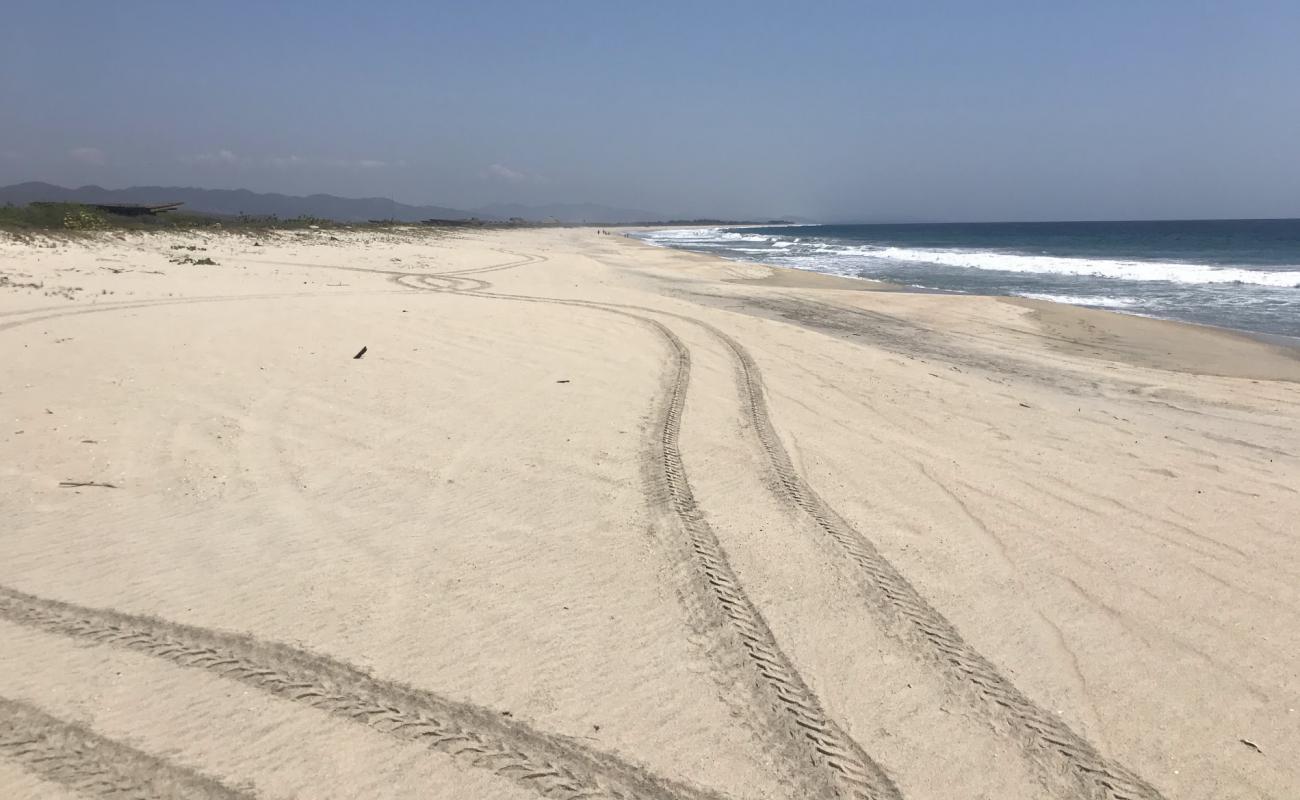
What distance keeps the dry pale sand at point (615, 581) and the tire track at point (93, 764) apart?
1 centimetres

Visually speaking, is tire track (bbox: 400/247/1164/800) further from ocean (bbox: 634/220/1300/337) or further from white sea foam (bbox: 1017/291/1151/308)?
white sea foam (bbox: 1017/291/1151/308)

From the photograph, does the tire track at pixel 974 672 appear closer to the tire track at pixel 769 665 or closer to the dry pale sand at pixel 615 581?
the dry pale sand at pixel 615 581

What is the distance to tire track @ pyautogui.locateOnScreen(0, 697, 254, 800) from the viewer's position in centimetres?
241

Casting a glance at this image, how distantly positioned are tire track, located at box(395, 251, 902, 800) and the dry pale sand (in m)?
0.01

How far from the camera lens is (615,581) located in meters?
3.86

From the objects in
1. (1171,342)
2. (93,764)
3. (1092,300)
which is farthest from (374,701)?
(1092,300)

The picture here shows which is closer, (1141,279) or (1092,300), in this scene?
(1092,300)

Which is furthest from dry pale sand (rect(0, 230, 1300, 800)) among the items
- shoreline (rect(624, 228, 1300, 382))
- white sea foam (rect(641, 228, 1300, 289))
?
white sea foam (rect(641, 228, 1300, 289))

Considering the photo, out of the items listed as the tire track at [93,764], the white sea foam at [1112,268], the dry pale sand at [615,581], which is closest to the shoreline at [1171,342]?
the dry pale sand at [615,581]

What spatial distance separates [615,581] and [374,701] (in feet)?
4.41

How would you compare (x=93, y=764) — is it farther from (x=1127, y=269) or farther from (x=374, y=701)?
(x=1127, y=269)

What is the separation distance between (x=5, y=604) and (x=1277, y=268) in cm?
4222

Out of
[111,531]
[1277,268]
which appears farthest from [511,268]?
[1277,268]

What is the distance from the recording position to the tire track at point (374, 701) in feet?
8.37
